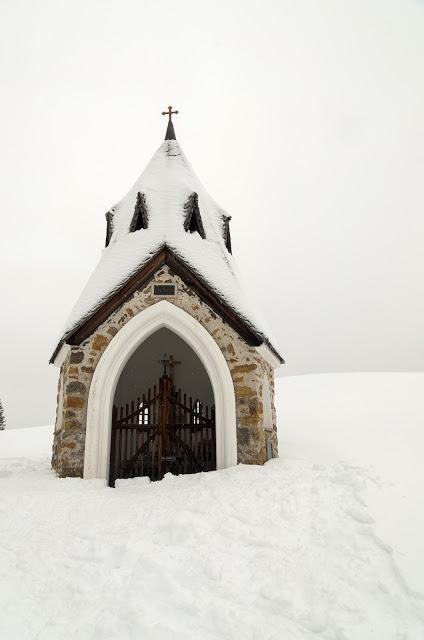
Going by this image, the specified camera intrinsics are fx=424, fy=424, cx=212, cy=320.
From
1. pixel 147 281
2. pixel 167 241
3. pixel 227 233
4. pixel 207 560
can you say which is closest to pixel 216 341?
pixel 147 281

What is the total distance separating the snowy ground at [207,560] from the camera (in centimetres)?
295

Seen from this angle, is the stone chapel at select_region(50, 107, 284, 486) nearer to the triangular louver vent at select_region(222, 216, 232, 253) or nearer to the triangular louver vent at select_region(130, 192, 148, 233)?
the triangular louver vent at select_region(130, 192, 148, 233)

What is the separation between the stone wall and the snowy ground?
0.54 metres

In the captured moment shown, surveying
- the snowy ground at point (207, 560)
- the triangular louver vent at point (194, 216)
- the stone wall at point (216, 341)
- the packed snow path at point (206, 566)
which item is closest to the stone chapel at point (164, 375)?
the stone wall at point (216, 341)

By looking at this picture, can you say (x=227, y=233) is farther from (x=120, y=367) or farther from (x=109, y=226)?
(x=120, y=367)

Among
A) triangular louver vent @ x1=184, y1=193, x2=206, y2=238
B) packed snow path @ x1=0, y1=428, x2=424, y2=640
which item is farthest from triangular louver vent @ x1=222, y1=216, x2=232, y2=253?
packed snow path @ x1=0, y1=428, x2=424, y2=640

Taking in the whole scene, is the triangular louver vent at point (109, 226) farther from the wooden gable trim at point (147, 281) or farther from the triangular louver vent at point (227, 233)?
the wooden gable trim at point (147, 281)

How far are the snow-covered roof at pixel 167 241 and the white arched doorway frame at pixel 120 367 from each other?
27.9 inches

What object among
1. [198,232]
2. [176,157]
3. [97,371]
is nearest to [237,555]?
[97,371]

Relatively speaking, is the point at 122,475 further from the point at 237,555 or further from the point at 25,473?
the point at 237,555

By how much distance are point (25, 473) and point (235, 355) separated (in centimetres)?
431

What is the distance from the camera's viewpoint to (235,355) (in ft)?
23.6

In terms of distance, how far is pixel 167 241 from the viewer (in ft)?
25.7

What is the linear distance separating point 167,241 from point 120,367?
2447 mm
